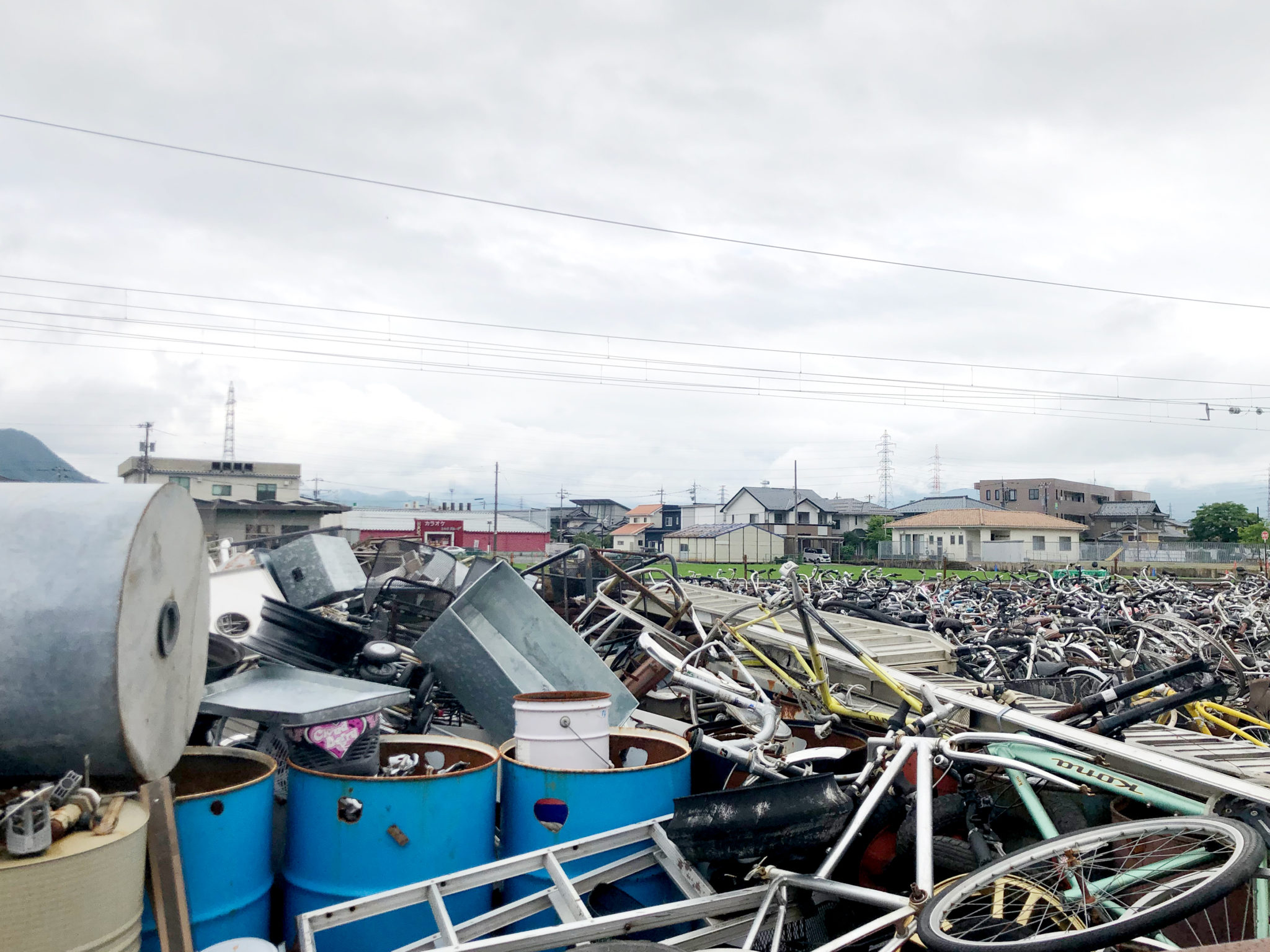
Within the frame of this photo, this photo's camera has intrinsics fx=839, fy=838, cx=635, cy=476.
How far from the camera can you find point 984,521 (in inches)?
2037

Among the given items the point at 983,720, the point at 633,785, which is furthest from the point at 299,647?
the point at 983,720

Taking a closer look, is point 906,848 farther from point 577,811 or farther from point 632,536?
point 632,536

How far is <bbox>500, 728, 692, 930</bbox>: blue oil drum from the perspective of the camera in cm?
350

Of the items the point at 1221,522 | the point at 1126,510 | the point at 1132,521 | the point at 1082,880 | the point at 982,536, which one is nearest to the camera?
the point at 1082,880

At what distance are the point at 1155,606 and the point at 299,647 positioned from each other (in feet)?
39.8

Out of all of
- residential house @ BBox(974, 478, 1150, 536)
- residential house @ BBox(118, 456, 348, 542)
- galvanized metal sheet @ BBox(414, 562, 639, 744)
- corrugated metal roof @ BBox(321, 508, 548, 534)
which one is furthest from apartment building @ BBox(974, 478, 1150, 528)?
galvanized metal sheet @ BBox(414, 562, 639, 744)

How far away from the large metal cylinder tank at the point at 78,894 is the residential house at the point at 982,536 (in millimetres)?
46515

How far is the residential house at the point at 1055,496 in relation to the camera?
78594 millimetres

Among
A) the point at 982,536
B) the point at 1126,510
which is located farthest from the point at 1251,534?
the point at 1126,510

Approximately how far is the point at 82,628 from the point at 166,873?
3.15 feet

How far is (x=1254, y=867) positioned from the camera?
2.25m

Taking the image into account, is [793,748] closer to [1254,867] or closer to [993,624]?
[1254,867]

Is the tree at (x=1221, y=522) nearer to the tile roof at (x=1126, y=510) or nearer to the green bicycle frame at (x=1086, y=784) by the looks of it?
the tile roof at (x=1126, y=510)

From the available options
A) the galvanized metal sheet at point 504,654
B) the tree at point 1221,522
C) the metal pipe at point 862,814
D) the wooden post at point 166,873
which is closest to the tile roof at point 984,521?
the tree at point 1221,522
